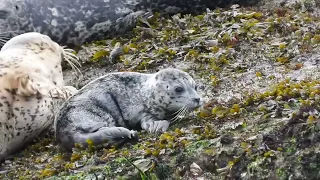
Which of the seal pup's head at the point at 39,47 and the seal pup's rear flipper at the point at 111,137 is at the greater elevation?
the seal pup's head at the point at 39,47

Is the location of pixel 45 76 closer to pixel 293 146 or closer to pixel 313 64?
pixel 313 64

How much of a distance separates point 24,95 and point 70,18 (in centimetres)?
290

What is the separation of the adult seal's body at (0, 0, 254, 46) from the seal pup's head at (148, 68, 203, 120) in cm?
328

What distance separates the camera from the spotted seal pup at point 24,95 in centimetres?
631

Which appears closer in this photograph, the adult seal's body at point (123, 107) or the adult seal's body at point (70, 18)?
the adult seal's body at point (123, 107)

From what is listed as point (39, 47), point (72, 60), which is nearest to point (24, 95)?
point (39, 47)

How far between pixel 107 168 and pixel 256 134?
37.3 inches

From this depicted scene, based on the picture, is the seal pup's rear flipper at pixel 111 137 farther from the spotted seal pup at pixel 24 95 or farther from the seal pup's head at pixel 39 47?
the seal pup's head at pixel 39 47

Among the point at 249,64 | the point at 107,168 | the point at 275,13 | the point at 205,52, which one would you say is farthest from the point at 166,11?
the point at 107,168

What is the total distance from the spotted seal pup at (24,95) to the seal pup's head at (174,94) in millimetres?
1032

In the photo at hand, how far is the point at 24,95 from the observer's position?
6.38 metres

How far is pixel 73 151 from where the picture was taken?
226 inches

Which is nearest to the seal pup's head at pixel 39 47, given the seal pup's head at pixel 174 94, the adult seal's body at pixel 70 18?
the adult seal's body at pixel 70 18

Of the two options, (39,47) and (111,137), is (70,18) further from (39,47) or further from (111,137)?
(111,137)
